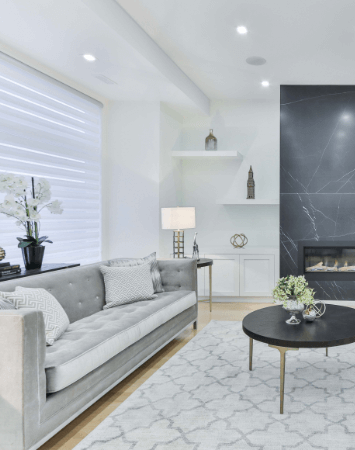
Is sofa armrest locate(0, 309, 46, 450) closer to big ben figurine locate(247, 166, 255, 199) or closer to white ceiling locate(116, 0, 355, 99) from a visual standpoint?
white ceiling locate(116, 0, 355, 99)

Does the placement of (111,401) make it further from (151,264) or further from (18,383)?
(151,264)

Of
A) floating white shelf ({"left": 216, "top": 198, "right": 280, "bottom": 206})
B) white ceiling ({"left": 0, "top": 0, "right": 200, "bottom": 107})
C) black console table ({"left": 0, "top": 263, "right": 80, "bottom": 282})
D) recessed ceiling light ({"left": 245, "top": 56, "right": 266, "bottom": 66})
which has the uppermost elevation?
recessed ceiling light ({"left": 245, "top": 56, "right": 266, "bottom": 66})

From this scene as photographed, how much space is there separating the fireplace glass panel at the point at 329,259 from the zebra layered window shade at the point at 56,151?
2.66m

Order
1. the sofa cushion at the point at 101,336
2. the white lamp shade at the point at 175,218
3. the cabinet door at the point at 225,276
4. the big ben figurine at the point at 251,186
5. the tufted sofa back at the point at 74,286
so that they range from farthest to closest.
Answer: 1. the big ben figurine at the point at 251,186
2. the cabinet door at the point at 225,276
3. the white lamp shade at the point at 175,218
4. the tufted sofa back at the point at 74,286
5. the sofa cushion at the point at 101,336

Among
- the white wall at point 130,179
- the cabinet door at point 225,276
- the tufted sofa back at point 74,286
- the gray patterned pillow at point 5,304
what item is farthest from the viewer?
the cabinet door at point 225,276

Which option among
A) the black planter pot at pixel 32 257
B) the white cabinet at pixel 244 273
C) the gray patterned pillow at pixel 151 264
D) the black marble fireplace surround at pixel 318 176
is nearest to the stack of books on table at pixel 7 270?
the black planter pot at pixel 32 257

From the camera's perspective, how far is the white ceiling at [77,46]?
260cm

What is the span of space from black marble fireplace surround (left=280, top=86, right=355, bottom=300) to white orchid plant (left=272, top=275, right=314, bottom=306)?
2345 millimetres

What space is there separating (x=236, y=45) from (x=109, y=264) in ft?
7.76

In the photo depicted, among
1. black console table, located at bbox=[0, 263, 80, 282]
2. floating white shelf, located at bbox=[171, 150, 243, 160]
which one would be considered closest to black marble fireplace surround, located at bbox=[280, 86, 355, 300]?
floating white shelf, located at bbox=[171, 150, 243, 160]

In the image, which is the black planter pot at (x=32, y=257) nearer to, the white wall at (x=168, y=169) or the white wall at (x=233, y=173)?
the white wall at (x=168, y=169)

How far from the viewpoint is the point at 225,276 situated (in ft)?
16.2

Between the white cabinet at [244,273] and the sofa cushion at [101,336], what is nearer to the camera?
the sofa cushion at [101,336]

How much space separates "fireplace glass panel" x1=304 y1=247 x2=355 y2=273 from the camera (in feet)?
15.8
